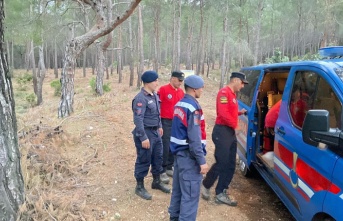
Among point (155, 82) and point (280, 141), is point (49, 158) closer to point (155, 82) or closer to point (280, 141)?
point (155, 82)

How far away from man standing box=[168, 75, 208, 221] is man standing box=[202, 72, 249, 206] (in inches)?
33.6

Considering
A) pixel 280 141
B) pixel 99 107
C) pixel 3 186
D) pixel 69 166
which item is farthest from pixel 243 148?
pixel 99 107

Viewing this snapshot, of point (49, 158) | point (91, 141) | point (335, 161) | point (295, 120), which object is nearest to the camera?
point (335, 161)

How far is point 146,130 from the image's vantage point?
12.9ft

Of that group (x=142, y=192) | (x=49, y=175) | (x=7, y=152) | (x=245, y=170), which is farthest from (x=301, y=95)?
(x=49, y=175)

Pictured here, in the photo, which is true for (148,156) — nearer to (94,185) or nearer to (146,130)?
(146,130)

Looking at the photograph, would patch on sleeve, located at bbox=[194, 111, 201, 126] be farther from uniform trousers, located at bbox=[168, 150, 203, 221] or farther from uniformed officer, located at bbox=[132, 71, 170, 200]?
uniformed officer, located at bbox=[132, 71, 170, 200]

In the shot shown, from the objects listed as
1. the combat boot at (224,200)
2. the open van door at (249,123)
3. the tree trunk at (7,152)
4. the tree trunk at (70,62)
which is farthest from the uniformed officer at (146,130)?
the tree trunk at (70,62)

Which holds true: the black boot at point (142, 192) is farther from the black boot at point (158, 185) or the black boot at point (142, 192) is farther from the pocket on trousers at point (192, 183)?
the pocket on trousers at point (192, 183)

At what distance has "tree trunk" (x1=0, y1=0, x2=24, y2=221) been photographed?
2758 millimetres

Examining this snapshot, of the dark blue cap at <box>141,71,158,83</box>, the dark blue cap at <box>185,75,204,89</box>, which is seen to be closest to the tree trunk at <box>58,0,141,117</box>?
the dark blue cap at <box>141,71,158,83</box>

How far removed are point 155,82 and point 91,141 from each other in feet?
9.92

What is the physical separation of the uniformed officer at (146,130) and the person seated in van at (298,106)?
5.57 feet

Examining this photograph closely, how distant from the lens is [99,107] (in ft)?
31.2
